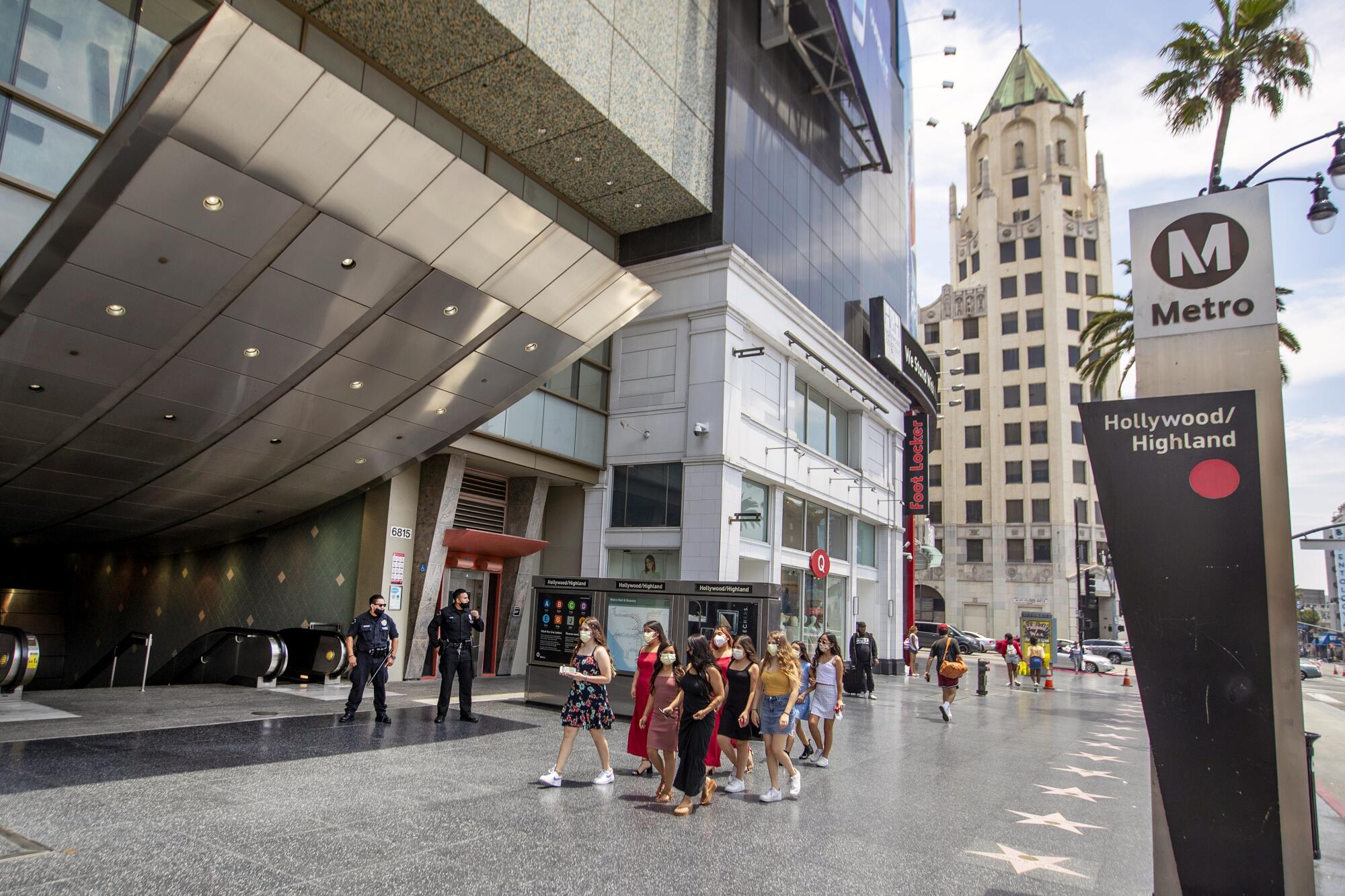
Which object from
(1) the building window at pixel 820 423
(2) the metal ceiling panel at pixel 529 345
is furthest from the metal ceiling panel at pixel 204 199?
(1) the building window at pixel 820 423

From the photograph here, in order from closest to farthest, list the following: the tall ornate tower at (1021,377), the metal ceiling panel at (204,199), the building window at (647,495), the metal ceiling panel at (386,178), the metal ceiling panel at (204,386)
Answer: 1. the metal ceiling panel at (204,199)
2. the metal ceiling panel at (386,178)
3. the metal ceiling panel at (204,386)
4. the building window at (647,495)
5. the tall ornate tower at (1021,377)

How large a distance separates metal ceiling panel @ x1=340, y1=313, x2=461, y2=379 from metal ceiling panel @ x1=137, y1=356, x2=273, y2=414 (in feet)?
4.78

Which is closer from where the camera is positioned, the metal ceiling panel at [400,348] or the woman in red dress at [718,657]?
the woman in red dress at [718,657]

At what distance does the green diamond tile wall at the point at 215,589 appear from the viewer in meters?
18.0

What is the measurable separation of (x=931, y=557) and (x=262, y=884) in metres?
37.0

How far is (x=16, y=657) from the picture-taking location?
11.5m

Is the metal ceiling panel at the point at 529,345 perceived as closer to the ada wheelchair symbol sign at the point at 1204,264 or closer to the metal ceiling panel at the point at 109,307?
the metal ceiling panel at the point at 109,307

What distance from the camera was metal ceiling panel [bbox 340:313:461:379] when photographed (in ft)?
39.0

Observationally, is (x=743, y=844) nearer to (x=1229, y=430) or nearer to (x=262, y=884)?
(x=262, y=884)

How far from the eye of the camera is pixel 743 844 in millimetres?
6730

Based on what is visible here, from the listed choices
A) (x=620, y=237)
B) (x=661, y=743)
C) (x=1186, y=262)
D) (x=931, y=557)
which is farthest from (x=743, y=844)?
(x=931, y=557)

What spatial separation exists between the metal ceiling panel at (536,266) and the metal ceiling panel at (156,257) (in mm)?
3345

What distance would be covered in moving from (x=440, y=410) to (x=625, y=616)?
4697mm

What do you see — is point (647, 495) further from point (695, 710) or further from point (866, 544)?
point (695, 710)
